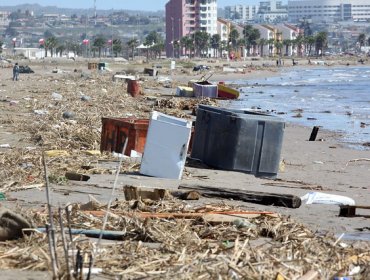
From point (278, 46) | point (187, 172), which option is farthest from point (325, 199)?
point (278, 46)

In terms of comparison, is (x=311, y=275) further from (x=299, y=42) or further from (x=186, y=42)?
(x=299, y=42)

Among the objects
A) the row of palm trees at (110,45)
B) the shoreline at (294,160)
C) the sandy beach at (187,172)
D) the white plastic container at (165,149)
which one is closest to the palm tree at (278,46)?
the row of palm trees at (110,45)

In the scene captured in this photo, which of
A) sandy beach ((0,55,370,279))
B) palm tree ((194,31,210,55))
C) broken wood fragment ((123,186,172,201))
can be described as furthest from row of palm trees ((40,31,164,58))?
broken wood fragment ((123,186,172,201))

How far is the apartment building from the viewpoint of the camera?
630ft

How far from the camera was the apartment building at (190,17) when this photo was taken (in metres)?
192

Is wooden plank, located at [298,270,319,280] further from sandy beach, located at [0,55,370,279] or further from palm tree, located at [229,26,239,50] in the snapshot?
palm tree, located at [229,26,239,50]

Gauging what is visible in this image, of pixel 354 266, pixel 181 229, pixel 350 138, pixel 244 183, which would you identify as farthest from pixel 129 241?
pixel 350 138

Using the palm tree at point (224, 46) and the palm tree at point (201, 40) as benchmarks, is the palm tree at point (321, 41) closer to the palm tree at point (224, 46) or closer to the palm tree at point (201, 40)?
the palm tree at point (224, 46)

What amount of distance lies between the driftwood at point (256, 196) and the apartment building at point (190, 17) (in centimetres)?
18000

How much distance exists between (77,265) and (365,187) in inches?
335

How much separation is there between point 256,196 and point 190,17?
187443mm

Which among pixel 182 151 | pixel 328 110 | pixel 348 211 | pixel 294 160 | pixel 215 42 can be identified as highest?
pixel 182 151

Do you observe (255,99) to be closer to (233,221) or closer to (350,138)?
(350,138)

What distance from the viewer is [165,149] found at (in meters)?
12.2
